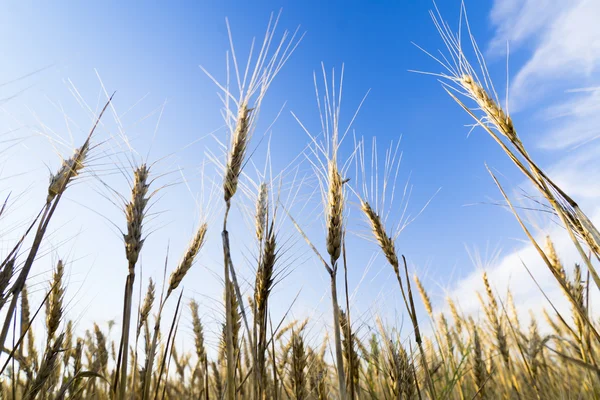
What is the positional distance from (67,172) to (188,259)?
2.83ft

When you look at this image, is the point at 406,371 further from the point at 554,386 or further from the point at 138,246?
the point at 554,386

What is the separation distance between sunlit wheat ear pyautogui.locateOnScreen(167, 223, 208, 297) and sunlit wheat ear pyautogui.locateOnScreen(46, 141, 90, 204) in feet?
2.54

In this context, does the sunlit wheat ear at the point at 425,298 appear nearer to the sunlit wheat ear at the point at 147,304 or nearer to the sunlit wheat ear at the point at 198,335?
the sunlit wheat ear at the point at 198,335

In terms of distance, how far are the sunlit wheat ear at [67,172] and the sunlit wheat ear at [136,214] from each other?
0.26 m

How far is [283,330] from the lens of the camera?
4070 mm

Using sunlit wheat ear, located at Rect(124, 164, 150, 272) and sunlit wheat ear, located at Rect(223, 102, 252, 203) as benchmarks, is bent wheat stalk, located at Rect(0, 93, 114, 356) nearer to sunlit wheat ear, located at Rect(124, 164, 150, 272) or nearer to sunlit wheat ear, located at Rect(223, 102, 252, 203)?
sunlit wheat ear, located at Rect(124, 164, 150, 272)

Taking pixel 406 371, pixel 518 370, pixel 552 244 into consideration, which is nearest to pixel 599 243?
pixel 406 371

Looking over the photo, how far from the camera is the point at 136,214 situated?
1.85 meters

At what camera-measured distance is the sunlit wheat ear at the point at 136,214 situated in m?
1.73

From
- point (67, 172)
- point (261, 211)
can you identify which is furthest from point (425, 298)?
point (67, 172)

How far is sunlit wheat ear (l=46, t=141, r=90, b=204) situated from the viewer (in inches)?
70.3

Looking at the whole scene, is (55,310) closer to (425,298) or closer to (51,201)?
(51,201)

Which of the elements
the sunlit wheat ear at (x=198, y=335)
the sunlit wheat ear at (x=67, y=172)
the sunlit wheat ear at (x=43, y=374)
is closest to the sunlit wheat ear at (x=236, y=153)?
the sunlit wheat ear at (x=67, y=172)

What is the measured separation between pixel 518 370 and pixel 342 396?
4375 millimetres
